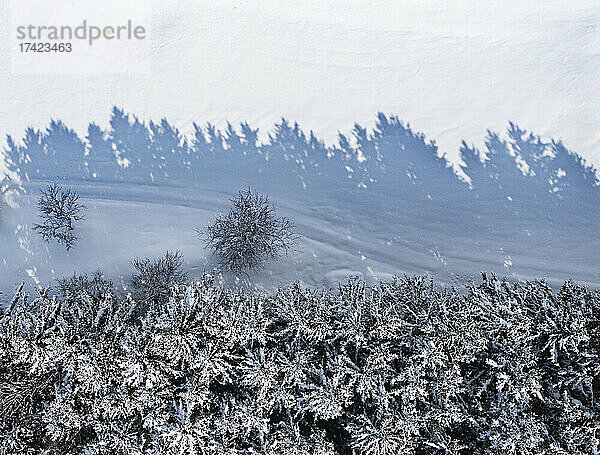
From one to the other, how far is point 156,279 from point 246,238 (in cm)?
191

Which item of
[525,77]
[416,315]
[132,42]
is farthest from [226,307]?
[525,77]

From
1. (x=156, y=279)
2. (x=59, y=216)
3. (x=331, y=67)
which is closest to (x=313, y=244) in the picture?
(x=156, y=279)

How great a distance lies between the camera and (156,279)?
1005cm

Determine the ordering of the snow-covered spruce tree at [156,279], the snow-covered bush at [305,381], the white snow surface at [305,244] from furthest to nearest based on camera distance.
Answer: the white snow surface at [305,244] → the snow-covered spruce tree at [156,279] → the snow-covered bush at [305,381]

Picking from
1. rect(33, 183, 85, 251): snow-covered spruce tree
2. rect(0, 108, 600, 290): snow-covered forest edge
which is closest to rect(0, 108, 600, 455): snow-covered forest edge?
rect(33, 183, 85, 251): snow-covered spruce tree

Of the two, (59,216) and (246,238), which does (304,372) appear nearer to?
(246,238)

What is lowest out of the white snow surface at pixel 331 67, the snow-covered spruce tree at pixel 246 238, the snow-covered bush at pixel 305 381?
the snow-covered bush at pixel 305 381

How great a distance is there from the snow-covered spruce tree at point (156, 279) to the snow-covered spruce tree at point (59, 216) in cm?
179

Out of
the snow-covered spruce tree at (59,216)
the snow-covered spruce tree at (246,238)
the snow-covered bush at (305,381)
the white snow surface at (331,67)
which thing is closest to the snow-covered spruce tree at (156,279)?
the snow-covered spruce tree at (246,238)

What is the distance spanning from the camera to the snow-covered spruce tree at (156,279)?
986 centimetres

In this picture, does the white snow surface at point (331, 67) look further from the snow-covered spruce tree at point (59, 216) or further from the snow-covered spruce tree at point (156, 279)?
the snow-covered spruce tree at point (156, 279)

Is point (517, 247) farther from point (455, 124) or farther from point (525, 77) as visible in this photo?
point (525, 77)

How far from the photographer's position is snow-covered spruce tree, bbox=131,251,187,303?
9.86 meters

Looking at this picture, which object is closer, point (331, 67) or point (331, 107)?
point (331, 107)
